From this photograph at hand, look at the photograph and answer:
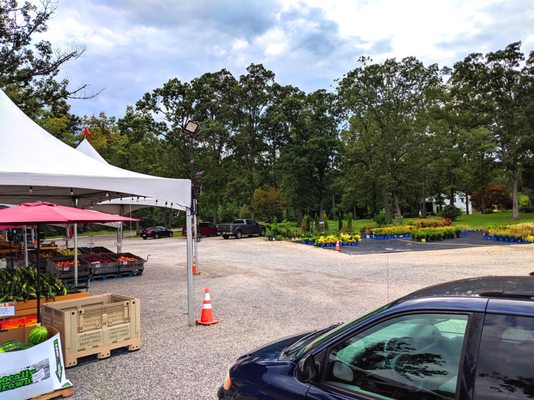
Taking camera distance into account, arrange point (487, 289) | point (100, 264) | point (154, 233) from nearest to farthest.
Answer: point (487, 289) → point (100, 264) → point (154, 233)

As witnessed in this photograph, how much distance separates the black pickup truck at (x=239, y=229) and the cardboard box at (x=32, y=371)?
100ft

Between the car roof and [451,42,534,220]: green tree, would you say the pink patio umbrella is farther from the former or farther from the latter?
[451,42,534,220]: green tree

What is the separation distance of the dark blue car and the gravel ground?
258 cm

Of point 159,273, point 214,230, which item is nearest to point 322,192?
point 214,230

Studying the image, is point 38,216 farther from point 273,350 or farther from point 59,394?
point 273,350

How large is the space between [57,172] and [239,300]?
16.1 ft

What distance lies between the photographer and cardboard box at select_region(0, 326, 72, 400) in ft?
13.4

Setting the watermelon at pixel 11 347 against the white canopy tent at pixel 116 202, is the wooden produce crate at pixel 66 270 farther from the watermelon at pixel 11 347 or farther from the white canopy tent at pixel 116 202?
the watermelon at pixel 11 347

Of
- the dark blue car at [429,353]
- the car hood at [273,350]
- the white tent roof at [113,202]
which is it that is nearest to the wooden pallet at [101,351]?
the car hood at [273,350]

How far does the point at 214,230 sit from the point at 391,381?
37.8m

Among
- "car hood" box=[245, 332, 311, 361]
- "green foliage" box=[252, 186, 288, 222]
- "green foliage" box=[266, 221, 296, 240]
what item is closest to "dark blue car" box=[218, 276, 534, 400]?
"car hood" box=[245, 332, 311, 361]

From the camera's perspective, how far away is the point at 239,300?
976 cm

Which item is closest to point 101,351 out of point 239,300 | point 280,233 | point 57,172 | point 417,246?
point 57,172

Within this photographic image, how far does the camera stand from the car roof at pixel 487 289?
6.79ft
